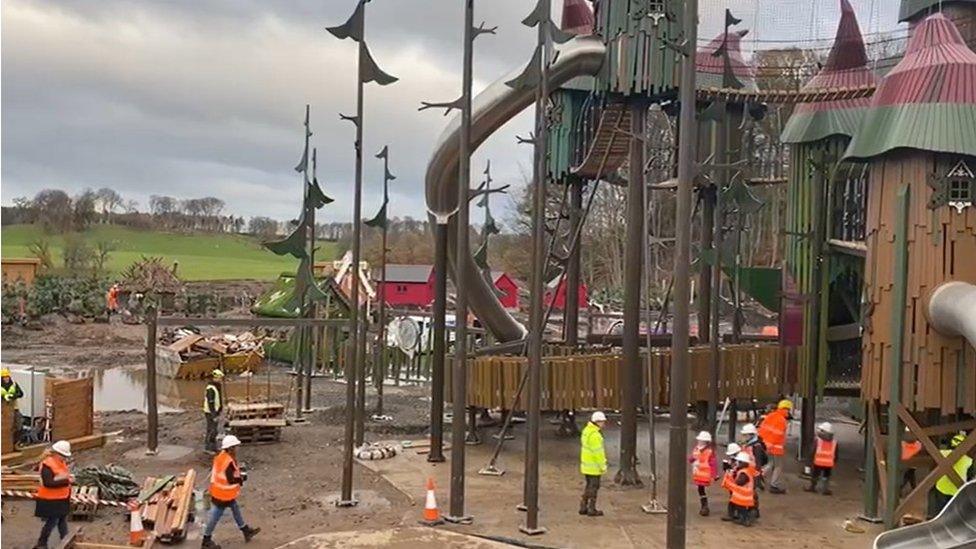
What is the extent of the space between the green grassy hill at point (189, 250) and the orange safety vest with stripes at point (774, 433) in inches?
2242

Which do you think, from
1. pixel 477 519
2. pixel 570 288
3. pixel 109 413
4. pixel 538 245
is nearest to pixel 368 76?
pixel 538 245

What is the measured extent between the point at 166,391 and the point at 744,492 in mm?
24681

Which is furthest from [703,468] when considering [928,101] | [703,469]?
[928,101]

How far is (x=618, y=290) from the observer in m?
52.8

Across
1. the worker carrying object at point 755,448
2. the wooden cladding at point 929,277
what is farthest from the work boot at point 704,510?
the wooden cladding at point 929,277

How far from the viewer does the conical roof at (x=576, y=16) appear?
848 inches

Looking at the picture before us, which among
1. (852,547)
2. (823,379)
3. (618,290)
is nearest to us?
(852,547)

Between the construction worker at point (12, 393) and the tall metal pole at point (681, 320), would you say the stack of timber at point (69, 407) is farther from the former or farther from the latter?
the tall metal pole at point (681, 320)

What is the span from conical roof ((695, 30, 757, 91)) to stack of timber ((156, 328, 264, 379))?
20.3 metres

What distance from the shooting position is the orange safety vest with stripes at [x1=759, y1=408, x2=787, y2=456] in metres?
15.7

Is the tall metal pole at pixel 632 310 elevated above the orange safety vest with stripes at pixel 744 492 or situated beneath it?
elevated above

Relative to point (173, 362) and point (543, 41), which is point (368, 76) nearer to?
point (543, 41)

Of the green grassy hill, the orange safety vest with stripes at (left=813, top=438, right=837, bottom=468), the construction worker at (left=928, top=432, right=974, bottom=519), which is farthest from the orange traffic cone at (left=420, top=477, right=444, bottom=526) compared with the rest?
the green grassy hill

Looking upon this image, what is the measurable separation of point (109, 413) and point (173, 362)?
37.5 feet
